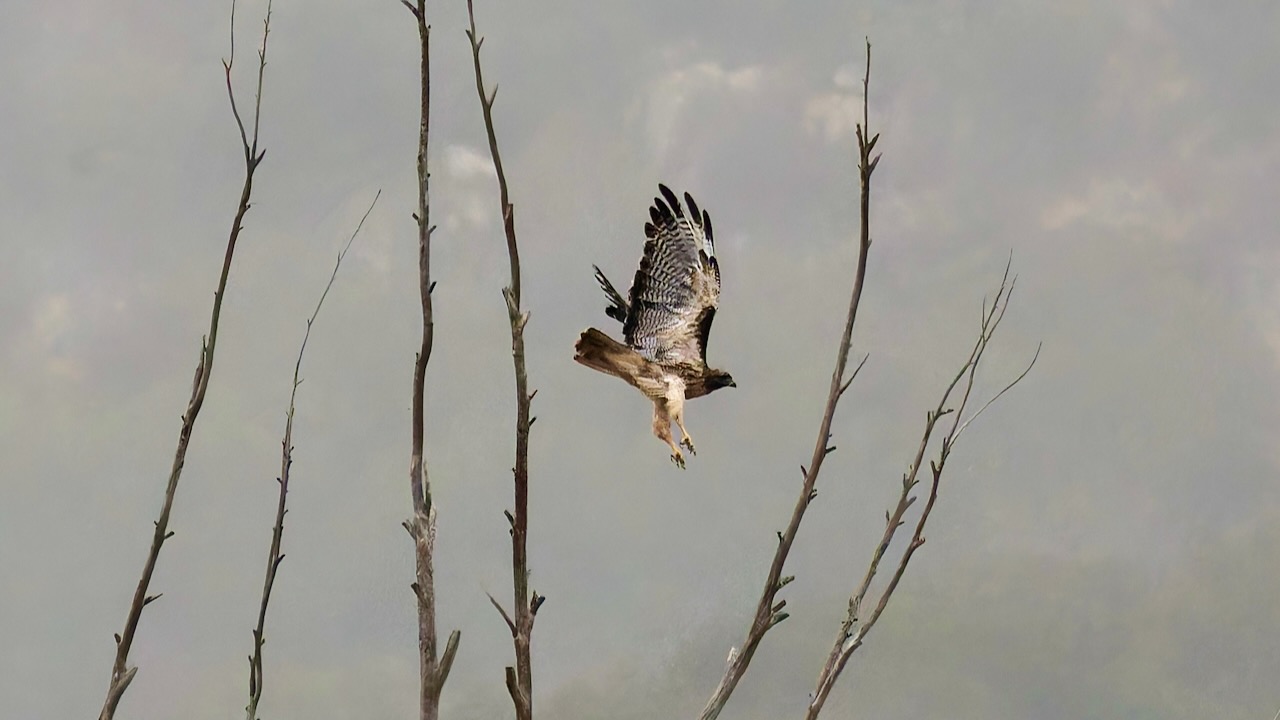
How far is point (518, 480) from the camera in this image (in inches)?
114

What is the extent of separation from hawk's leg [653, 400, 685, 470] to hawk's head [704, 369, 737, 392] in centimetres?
47

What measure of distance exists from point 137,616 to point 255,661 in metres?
0.76

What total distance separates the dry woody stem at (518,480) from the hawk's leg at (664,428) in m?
2.44

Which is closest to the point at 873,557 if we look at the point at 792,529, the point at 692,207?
the point at 792,529

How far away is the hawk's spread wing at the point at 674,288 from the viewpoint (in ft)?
21.0

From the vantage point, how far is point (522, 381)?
114 inches

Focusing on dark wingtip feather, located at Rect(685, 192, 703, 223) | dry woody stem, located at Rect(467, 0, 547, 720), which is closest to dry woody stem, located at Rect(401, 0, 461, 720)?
dry woody stem, located at Rect(467, 0, 547, 720)

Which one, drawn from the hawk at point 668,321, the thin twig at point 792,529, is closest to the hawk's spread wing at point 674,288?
the hawk at point 668,321

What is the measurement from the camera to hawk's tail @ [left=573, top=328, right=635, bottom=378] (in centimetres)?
562

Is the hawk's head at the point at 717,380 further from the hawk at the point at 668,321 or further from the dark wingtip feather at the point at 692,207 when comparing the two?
the dark wingtip feather at the point at 692,207

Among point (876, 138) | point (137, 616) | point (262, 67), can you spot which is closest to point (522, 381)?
point (876, 138)

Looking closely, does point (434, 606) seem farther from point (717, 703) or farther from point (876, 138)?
point (876, 138)

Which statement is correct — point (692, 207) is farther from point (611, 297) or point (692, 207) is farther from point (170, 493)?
point (170, 493)

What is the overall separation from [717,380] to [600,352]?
2.85 ft
